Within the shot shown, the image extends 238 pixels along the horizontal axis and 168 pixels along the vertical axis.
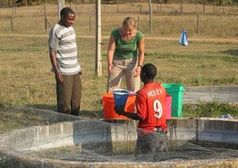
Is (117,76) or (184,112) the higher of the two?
(117,76)

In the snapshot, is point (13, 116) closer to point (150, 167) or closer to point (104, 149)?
point (104, 149)

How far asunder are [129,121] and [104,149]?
0.49m

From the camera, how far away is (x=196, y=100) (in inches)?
445

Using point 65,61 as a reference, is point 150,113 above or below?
below

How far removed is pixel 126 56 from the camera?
9.54m

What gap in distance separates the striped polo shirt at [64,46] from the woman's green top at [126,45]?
703mm

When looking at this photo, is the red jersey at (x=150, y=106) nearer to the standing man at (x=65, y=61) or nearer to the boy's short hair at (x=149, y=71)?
the boy's short hair at (x=149, y=71)

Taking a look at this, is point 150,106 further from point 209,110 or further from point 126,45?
point 209,110

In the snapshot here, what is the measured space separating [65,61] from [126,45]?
96 cm

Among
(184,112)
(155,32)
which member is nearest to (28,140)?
(184,112)

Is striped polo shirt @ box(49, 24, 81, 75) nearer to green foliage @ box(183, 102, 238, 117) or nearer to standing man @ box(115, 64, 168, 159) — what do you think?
standing man @ box(115, 64, 168, 159)

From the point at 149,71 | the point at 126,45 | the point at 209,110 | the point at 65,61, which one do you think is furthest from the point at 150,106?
the point at 209,110

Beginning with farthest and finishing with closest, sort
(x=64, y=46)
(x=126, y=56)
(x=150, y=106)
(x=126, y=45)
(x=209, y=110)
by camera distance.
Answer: (x=209, y=110) → (x=126, y=56) → (x=126, y=45) → (x=64, y=46) → (x=150, y=106)

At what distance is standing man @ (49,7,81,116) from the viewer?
884cm
